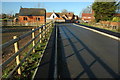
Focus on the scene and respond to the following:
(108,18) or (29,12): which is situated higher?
(29,12)

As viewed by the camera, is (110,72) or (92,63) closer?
(110,72)

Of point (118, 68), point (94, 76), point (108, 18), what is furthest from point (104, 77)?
point (108, 18)

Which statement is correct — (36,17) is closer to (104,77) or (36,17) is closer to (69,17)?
(104,77)

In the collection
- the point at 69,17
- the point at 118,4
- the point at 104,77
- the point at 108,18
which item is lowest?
the point at 104,77

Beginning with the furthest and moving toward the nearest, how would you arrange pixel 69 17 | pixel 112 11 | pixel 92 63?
pixel 69 17 → pixel 112 11 → pixel 92 63

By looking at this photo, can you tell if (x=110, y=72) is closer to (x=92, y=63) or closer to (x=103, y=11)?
(x=92, y=63)

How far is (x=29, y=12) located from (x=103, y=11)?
32.2 metres

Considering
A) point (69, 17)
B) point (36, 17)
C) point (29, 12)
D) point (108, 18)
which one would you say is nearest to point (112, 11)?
point (108, 18)

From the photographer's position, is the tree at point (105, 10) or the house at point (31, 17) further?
the house at point (31, 17)

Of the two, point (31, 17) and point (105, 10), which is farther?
point (31, 17)

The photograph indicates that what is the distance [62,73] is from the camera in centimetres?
423

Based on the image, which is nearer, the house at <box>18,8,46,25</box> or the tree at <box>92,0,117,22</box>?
the tree at <box>92,0,117,22</box>

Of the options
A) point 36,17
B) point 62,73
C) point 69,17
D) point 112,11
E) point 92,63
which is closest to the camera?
point 62,73

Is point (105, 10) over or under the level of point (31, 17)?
under
